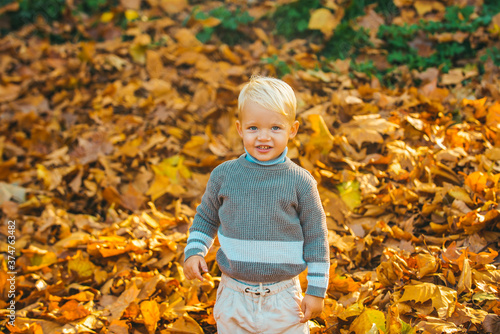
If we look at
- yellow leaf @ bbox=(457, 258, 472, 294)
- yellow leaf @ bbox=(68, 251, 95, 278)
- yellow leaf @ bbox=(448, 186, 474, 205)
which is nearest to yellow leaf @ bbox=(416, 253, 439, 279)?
yellow leaf @ bbox=(457, 258, 472, 294)

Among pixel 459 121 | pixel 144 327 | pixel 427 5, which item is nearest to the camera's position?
pixel 144 327

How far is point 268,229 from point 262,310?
327 millimetres

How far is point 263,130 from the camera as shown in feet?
5.47

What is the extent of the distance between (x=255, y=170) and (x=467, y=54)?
2958 mm

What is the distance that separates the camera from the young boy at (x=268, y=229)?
1663 mm

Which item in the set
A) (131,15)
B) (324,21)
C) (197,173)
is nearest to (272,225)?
(197,173)

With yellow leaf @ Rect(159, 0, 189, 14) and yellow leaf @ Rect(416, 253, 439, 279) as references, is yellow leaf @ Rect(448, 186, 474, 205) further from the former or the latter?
yellow leaf @ Rect(159, 0, 189, 14)

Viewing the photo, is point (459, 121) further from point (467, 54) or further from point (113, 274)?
point (113, 274)

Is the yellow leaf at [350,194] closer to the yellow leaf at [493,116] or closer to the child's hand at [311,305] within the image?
the yellow leaf at [493,116]

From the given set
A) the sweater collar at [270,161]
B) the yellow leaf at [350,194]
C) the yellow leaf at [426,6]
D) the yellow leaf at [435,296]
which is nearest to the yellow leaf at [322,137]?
the yellow leaf at [350,194]

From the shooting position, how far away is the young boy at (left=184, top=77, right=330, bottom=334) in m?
1.66

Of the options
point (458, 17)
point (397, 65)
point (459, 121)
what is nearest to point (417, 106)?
point (459, 121)

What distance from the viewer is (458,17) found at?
3.89 meters

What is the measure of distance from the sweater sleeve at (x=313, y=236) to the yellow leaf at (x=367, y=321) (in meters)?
0.42
